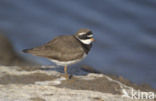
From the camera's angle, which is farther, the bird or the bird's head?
the bird's head

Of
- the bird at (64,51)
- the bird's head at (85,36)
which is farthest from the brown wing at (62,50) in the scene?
the bird's head at (85,36)

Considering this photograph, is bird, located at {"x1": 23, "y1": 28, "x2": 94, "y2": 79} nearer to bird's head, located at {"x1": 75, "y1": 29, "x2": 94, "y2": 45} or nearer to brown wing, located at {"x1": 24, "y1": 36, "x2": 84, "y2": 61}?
brown wing, located at {"x1": 24, "y1": 36, "x2": 84, "y2": 61}

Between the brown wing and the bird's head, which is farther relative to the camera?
the bird's head

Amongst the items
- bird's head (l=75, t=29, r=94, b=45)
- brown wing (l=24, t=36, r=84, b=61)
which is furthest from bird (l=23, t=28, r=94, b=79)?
bird's head (l=75, t=29, r=94, b=45)

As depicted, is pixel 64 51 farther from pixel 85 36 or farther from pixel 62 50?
pixel 85 36

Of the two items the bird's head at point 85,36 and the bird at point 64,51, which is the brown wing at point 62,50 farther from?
the bird's head at point 85,36

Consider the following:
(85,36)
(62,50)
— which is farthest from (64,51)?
(85,36)

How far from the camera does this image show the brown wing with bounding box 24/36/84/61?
377 inches

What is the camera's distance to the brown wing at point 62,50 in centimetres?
959

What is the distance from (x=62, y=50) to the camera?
9648 mm

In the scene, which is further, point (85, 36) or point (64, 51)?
point (85, 36)

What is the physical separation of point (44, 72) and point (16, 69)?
0.79 metres

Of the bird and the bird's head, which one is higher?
the bird's head

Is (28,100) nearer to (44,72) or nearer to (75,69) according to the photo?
(44,72)
